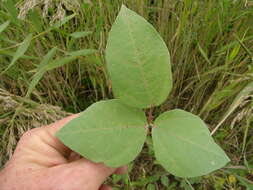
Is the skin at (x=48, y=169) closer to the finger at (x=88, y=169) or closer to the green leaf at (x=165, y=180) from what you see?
the finger at (x=88, y=169)

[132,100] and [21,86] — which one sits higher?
[132,100]

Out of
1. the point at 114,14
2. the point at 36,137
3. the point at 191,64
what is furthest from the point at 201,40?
the point at 36,137

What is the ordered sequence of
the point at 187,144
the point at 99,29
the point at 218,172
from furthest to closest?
the point at 218,172, the point at 99,29, the point at 187,144

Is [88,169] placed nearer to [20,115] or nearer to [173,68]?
[20,115]

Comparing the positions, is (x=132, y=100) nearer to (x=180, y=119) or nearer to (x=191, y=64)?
(x=180, y=119)

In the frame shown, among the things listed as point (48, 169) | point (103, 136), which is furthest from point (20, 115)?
point (103, 136)

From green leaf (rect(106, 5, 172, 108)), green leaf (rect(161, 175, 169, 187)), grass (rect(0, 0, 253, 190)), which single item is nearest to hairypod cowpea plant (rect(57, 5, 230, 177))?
green leaf (rect(106, 5, 172, 108))
